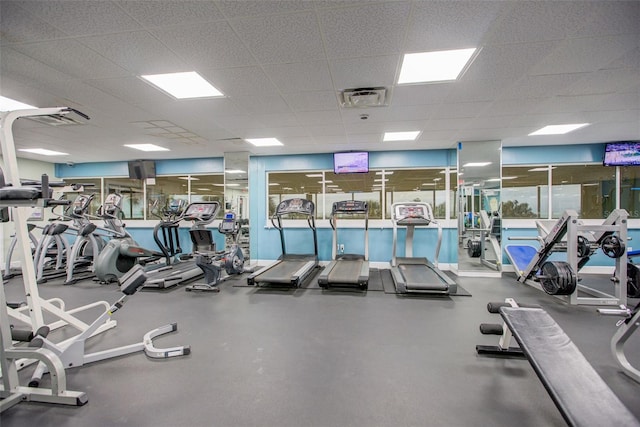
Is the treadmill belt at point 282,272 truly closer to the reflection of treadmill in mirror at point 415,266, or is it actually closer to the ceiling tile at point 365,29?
the reflection of treadmill in mirror at point 415,266

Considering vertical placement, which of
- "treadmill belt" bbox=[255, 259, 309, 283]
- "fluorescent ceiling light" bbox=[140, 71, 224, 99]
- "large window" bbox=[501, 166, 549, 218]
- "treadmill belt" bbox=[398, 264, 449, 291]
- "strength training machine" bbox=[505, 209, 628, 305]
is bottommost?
"treadmill belt" bbox=[398, 264, 449, 291]

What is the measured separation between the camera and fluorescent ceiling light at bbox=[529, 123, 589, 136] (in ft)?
14.7

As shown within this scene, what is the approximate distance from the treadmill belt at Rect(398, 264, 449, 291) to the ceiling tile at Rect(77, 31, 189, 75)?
4.26 metres

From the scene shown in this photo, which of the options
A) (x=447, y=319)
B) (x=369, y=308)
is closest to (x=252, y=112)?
(x=369, y=308)

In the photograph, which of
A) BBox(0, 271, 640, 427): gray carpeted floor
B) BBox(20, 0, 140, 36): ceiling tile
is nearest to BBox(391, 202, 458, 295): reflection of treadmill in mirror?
BBox(0, 271, 640, 427): gray carpeted floor

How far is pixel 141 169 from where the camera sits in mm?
7082

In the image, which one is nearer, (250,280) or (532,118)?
(532,118)

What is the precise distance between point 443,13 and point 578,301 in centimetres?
398

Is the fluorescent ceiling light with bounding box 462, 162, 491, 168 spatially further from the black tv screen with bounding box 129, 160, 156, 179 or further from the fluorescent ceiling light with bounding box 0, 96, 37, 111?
the black tv screen with bounding box 129, 160, 156, 179

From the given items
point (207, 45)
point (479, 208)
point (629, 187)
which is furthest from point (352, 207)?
point (629, 187)

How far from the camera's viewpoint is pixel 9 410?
178 cm

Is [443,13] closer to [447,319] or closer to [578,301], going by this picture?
[447,319]

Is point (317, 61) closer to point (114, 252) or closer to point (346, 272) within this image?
point (346, 272)

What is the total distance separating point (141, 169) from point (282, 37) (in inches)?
263
